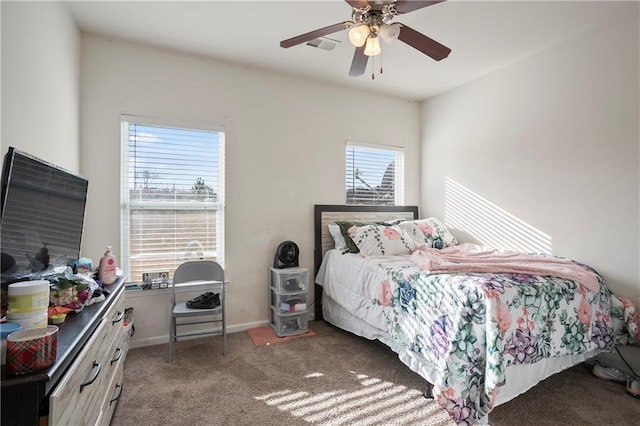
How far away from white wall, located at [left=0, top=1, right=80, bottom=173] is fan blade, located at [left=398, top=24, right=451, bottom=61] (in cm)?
196

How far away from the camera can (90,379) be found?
47.3 inches

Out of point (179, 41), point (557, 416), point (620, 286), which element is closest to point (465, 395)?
point (557, 416)

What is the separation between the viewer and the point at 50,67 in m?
1.95

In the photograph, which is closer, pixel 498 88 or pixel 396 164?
pixel 498 88

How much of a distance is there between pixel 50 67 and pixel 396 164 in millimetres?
3461

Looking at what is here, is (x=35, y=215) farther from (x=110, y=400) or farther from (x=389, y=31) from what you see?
(x=389, y=31)

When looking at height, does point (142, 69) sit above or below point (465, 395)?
above

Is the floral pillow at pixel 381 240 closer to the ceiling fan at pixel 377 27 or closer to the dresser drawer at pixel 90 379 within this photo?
the ceiling fan at pixel 377 27

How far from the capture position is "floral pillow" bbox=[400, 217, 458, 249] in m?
3.41

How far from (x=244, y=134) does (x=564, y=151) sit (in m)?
2.90

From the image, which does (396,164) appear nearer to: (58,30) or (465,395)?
(465,395)

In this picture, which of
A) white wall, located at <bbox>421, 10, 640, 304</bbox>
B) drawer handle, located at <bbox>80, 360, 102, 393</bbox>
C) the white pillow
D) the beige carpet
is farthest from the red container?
white wall, located at <bbox>421, 10, 640, 304</bbox>

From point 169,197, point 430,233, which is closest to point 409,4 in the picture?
point 430,233

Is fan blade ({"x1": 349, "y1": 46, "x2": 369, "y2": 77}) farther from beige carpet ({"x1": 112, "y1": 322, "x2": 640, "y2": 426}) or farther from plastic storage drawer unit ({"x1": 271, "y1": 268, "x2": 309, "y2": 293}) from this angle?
beige carpet ({"x1": 112, "y1": 322, "x2": 640, "y2": 426})
